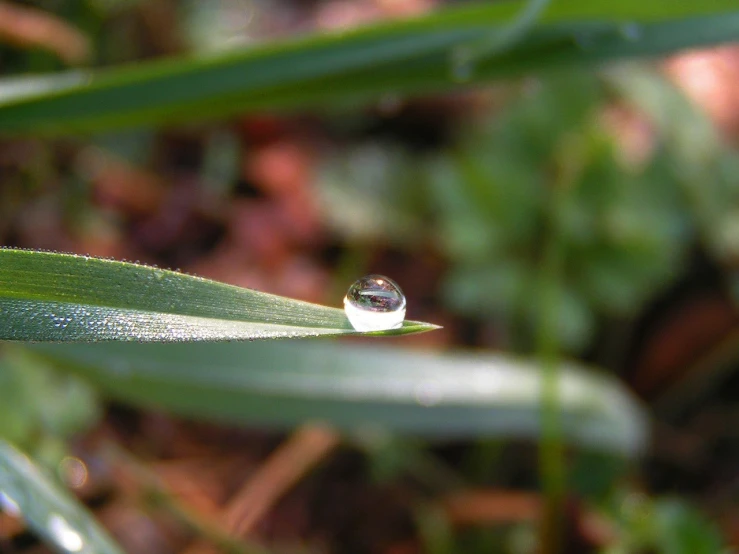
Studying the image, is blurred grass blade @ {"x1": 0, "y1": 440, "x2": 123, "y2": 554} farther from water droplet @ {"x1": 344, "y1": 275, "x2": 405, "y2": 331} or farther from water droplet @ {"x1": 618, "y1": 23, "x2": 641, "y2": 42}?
water droplet @ {"x1": 618, "y1": 23, "x2": 641, "y2": 42}

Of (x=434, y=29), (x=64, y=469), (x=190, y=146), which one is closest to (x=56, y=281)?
(x=434, y=29)

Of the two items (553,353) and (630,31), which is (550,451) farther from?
(630,31)

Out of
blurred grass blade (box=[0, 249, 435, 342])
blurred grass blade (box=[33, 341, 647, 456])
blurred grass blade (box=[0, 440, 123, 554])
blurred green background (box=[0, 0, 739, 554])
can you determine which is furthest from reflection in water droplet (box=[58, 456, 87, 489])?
blurred grass blade (box=[0, 249, 435, 342])

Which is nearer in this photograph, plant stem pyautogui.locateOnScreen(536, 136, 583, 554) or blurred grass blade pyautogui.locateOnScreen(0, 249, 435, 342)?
blurred grass blade pyautogui.locateOnScreen(0, 249, 435, 342)

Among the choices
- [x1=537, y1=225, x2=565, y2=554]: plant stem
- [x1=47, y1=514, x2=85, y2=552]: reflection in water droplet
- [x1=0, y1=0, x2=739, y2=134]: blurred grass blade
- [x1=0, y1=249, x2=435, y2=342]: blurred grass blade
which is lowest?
[x1=47, y1=514, x2=85, y2=552]: reflection in water droplet

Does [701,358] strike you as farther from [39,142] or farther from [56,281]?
[39,142]

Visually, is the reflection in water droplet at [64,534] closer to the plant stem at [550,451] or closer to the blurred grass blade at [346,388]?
the blurred grass blade at [346,388]

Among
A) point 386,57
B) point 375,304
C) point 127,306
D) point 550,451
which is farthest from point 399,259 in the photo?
point 127,306
